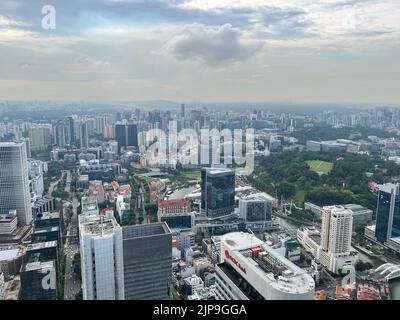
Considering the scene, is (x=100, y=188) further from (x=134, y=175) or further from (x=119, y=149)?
(x=119, y=149)

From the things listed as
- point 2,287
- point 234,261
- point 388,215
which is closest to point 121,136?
point 2,287

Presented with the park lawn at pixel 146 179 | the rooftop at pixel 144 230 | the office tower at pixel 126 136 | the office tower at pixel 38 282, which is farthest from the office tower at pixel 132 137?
the rooftop at pixel 144 230

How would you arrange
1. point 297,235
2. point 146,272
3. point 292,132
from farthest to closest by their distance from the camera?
point 292,132 → point 297,235 → point 146,272

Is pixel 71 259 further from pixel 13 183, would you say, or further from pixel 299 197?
pixel 299 197

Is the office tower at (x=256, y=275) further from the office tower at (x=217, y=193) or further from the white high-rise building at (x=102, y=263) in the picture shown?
the office tower at (x=217, y=193)

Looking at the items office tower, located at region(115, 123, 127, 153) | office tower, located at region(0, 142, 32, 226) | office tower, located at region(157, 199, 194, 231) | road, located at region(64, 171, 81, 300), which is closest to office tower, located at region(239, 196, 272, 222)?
office tower, located at region(157, 199, 194, 231)
